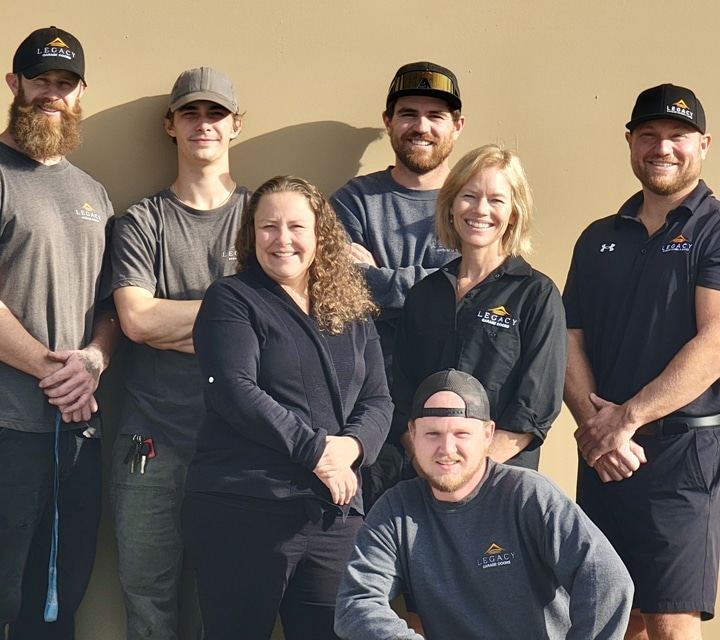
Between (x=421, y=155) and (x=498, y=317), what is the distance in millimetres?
768

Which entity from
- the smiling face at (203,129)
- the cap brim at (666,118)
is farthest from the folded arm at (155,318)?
the cap brim at (666,118)

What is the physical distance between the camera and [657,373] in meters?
3.59

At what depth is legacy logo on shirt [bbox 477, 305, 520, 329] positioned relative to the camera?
329 centimetres

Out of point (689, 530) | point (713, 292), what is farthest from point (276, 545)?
point (713, 292)

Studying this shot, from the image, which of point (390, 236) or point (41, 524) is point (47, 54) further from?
point (41, 524)

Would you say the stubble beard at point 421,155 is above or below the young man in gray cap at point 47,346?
above

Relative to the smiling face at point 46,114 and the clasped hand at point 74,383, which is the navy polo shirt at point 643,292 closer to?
the clasped hand at point 74,383

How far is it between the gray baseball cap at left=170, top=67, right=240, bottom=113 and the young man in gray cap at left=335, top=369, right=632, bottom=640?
1451 mm

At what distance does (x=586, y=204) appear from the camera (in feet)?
14.2

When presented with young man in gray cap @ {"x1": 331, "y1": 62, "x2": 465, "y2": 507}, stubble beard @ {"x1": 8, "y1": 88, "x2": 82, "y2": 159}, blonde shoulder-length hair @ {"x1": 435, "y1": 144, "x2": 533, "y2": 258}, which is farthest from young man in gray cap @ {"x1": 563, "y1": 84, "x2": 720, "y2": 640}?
stubble beard @ {"x1": 8, "y1": 88, "x2": 82, "y2": 159}

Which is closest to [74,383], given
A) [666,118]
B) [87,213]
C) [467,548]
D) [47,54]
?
[87,213]

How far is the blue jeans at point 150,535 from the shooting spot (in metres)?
3.68

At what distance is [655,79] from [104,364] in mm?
2319

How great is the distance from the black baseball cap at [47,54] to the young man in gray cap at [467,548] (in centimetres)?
173
